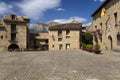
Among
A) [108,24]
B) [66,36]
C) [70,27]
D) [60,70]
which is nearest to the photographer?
[60,70]

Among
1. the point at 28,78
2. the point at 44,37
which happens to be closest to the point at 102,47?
the point at 44,37

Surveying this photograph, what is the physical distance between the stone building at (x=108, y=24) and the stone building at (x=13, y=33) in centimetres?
1751

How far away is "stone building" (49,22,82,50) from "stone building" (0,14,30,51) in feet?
20.8

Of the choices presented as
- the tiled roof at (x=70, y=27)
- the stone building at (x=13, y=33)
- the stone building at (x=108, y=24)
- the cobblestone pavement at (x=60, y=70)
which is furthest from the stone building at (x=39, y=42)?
the cobblestone pavement at (x=60, y=70)

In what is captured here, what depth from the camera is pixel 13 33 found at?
44125 mm

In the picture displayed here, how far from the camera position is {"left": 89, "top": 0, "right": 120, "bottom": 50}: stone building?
25.3m

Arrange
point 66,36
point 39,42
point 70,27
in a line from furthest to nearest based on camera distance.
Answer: point 39,42 < point 66,36 < point 70,27

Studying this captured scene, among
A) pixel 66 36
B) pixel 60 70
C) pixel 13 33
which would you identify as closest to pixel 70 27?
→ pixel 66 36

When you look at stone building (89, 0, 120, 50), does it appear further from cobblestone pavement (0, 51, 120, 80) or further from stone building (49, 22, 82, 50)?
cobblestone pavement (0, 51, 120, 80)

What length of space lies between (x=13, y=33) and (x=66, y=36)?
12.3 meters

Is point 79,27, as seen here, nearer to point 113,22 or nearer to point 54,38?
point 54,38

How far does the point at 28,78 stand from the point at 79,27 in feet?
117

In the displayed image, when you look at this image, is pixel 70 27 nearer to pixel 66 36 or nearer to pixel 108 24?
pixel 66 36

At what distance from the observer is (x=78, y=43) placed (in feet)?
143
